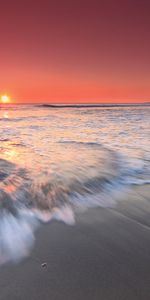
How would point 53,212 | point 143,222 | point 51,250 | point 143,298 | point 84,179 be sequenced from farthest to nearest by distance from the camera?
point 84,179 → point 53,212 → point 143,222 → point 51,250 → point 143,298

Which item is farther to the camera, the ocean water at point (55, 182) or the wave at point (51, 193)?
the ocean water at point (55, 182)

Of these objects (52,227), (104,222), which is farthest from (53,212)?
(104,222)

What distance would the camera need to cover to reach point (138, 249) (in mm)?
2982

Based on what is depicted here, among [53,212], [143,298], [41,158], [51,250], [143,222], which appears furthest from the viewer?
[41,158]

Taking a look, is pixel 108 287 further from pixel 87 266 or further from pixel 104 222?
pixel 104 222

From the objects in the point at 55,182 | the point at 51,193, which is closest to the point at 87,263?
the point at 51,193

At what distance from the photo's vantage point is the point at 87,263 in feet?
8.89

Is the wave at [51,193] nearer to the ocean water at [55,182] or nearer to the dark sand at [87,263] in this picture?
the ocean water at [55,182]

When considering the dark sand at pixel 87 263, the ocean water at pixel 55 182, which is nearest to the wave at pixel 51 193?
the ocean water at pixel 55 182

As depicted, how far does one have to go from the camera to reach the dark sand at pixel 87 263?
2291 mm

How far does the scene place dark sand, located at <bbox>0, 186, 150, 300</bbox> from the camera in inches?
90.2

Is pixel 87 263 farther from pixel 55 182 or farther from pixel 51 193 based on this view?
pixel 55 182

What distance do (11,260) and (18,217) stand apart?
3.29ft

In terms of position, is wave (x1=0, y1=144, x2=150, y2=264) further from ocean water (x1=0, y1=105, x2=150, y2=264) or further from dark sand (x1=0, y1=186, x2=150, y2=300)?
dark sand (x1=0, y1=186, x2=150, y2=300)
